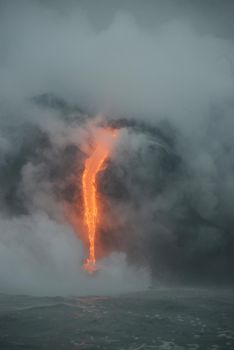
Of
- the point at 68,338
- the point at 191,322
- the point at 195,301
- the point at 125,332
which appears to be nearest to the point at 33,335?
the point at 68,338

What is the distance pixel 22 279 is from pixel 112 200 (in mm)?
20561

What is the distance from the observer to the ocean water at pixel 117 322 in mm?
22953

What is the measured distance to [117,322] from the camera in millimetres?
28844

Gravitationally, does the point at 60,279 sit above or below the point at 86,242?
below

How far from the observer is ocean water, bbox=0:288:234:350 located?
22953 millimetres

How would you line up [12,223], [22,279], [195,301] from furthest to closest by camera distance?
[12,223] → [22,279] → [195,301]

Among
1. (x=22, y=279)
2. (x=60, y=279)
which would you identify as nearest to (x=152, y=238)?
(x=60, y=279)

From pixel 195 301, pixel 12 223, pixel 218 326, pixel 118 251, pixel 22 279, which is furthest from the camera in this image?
pixel 118 251

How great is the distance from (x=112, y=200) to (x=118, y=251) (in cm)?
811

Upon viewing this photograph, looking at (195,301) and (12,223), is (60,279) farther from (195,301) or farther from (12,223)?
(195,301)

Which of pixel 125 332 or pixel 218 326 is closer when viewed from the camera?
pixel 125 332

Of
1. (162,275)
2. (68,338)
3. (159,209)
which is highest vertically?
(159,209)

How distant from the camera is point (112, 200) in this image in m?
64.8

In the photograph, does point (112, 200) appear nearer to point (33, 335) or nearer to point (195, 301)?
point (195, 301)
